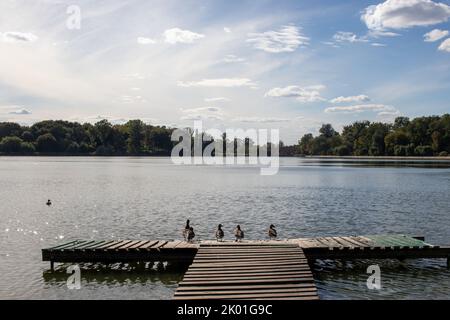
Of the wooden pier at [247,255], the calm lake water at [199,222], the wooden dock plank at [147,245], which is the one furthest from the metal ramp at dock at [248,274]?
the wooden dock plank at [147,245]

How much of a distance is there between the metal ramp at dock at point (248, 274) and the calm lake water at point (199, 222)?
1.97 metres

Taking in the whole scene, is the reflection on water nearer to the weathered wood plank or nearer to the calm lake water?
the calm lake water

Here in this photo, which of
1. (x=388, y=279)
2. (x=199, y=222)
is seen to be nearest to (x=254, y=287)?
(x=388, y=279)

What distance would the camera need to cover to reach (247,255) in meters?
24.9

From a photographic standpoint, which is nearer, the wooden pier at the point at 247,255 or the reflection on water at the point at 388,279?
the wooden pier at the point at 247,255

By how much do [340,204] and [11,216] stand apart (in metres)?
36.0

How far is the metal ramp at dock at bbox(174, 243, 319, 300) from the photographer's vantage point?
19.1 m

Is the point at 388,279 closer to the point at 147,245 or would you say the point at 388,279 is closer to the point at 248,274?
the point at 248,274

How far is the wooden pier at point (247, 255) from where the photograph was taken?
66.7 ft

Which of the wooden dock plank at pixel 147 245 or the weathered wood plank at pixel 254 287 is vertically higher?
the wooden dock plank at pixel 147 245

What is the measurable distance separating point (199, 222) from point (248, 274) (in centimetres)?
2309

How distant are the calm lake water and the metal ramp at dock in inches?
77.4

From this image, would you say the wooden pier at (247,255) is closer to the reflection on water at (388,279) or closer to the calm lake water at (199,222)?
the reflection on water at (388,279)
